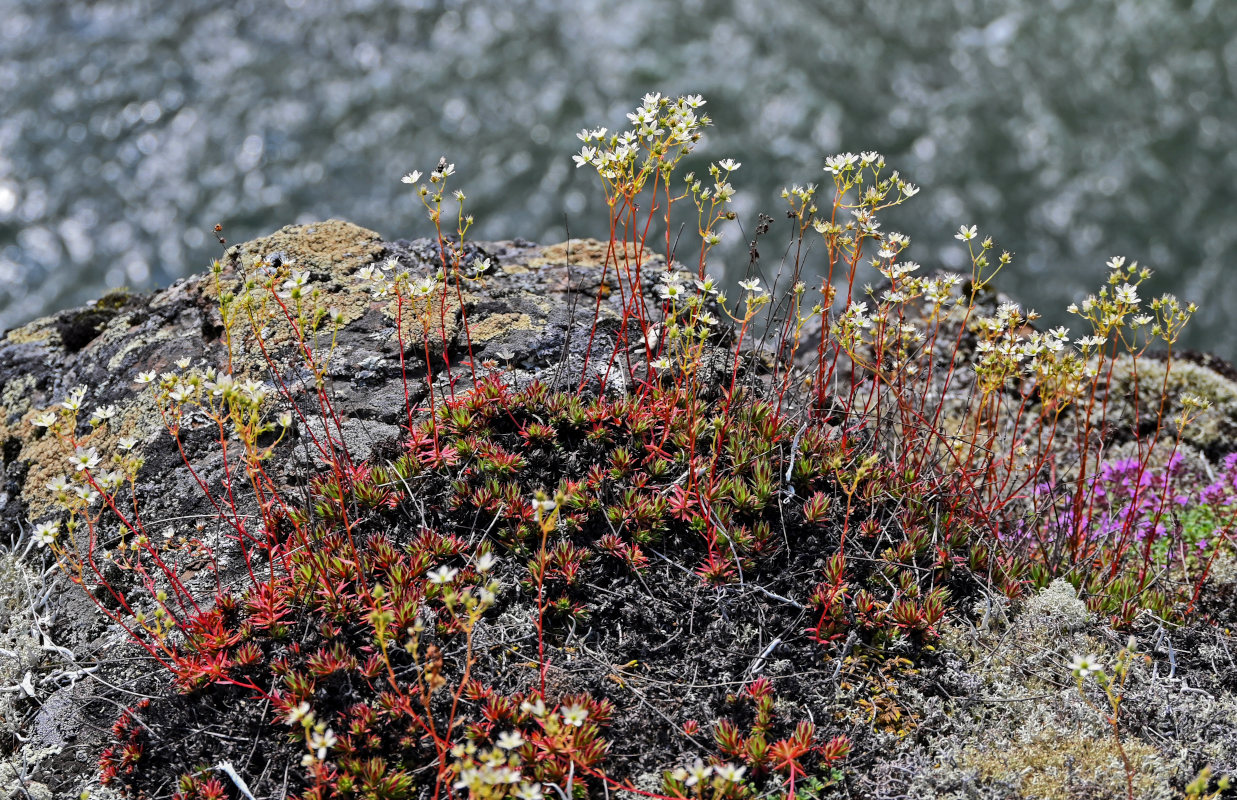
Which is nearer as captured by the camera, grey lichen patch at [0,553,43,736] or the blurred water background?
grey lichen patch at [0,553,43,736]

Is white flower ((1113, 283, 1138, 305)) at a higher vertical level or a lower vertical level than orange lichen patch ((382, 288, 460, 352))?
higher

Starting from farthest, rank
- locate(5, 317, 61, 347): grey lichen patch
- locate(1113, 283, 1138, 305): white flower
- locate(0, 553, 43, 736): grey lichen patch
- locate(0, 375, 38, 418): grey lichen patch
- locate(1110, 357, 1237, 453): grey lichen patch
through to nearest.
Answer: locate(1110, 357, 1237, 453): grey lichen patch, locate(5, 317, 61, 347): grey lichen patch, locate(0, 375, 38, 418): grey lichen patch, locate(1113, 283, 1138, 305): white flower, locate(0, 553, 43, 736): grey lichen patch

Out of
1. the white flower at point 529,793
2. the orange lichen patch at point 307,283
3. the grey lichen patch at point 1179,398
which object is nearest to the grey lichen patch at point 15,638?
the orange lichen patch at point 307,283

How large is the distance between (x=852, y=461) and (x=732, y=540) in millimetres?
786

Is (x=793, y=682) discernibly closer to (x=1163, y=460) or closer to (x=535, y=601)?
(x=535, y=601)

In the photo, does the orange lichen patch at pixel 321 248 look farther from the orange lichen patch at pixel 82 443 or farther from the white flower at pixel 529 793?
the white flower at pixel 529 793

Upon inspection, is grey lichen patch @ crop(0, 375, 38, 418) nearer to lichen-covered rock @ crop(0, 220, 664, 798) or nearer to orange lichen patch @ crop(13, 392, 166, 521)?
lichen-covered rock @ crop(0, 220, 664, 798)

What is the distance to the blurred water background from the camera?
974 cm

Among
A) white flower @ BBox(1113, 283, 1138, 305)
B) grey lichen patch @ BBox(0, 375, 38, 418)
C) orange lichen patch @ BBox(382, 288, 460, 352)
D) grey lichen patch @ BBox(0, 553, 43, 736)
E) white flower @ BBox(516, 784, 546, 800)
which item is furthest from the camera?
grey lichen patch @ BBox(0, 375, 38, 418)

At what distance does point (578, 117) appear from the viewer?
10.5 m

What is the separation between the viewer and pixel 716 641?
3.49m

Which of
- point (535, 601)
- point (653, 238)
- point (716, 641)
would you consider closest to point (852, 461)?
point (716, 641)

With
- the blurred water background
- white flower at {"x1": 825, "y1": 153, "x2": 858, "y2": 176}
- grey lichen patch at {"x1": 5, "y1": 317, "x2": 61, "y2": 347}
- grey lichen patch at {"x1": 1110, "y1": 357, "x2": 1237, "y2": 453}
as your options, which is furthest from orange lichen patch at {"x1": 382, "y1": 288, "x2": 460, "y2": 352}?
the blurred water background

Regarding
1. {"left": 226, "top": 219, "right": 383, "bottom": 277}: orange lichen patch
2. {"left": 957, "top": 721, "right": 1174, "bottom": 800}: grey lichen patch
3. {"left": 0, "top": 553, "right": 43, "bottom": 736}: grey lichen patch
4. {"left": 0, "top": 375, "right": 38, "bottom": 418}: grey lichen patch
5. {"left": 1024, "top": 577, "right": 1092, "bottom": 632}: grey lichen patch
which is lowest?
{"left": 0, "top": 553, "right": 43, "bottom": 736}: grey lichen patch
